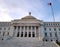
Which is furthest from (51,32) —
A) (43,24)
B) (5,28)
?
(5,28)

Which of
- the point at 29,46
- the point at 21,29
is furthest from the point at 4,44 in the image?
the point at 21,29

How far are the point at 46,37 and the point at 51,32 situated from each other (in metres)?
4.15

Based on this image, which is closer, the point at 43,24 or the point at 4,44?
the point at 4,44

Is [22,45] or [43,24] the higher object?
[43,24]

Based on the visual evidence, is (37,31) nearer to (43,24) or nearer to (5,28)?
(43,24)

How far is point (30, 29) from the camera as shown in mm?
62188

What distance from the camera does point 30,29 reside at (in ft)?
204

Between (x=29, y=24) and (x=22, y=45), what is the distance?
28927 mm

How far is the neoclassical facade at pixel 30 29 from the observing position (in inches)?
2398

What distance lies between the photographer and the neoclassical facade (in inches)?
2398

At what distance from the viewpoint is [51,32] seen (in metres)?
63.4

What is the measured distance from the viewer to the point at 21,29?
61.9 m

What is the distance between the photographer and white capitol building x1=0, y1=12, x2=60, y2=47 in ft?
200

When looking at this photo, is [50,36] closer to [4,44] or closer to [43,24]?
[43,24]
